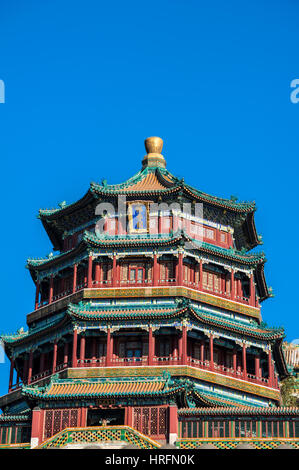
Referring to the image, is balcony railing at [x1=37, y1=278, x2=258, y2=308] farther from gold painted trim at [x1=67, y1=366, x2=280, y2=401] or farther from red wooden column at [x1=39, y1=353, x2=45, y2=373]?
gold painted trim at [x1=67, y1=366, x2=280, y2=401]

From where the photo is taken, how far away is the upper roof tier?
66.1m

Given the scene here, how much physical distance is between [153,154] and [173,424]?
80.0ft

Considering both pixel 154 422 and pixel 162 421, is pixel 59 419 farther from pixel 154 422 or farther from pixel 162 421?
pixel 162 421

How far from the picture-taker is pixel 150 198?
219 feet

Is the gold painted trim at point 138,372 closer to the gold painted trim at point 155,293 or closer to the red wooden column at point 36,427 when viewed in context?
the red wooden column at point 36,427

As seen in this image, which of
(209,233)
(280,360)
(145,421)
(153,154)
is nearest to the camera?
(145,421)

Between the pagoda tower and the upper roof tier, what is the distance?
94 millimetres

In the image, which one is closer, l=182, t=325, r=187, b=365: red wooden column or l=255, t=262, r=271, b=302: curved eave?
l=182, t=325, r=187, b=365: red wooden column

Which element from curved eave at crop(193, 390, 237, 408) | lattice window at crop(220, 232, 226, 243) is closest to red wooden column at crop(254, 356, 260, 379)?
curved eave at crop(193, 390, 237, 408)

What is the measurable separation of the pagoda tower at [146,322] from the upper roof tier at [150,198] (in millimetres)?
Answer: 94

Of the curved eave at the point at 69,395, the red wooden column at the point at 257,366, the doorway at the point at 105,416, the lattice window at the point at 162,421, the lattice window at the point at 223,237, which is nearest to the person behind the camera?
the lattice window at the point at 162,421

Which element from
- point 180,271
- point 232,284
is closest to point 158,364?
point 180,271

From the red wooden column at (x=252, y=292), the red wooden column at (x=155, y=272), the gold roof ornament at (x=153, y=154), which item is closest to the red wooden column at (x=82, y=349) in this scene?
the red wooden column at (x=155, y=272)

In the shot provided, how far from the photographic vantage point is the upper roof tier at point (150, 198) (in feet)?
217
